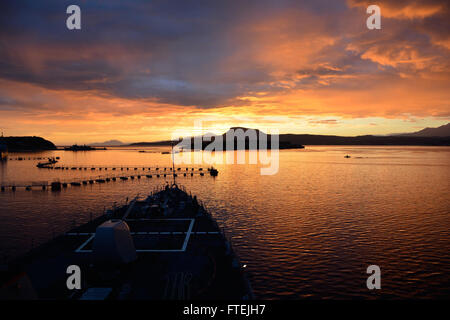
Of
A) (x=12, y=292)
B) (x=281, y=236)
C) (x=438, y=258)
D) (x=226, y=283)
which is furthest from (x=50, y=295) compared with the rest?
(x=438, y=258)

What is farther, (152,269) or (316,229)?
(316,229)

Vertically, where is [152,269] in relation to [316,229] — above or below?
above

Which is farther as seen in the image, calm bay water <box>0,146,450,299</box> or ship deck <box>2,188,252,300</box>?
calm bay water <box>0,146,450,299</box>

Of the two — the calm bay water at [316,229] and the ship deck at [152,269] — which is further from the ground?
the ship deck at [152,269]

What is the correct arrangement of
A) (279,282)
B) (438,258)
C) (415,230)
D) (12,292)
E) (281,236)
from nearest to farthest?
(12,292), (279,282), (438,258), (281,236), (415,230)

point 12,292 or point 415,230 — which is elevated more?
point 12,292

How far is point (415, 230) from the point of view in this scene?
45688 millimetres

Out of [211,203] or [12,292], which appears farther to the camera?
[211,203]

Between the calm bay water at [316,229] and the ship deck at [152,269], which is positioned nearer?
the ship deck at [152,269]

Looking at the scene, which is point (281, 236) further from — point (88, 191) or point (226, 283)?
point (88, 191)

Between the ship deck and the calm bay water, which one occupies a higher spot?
the ship deck
